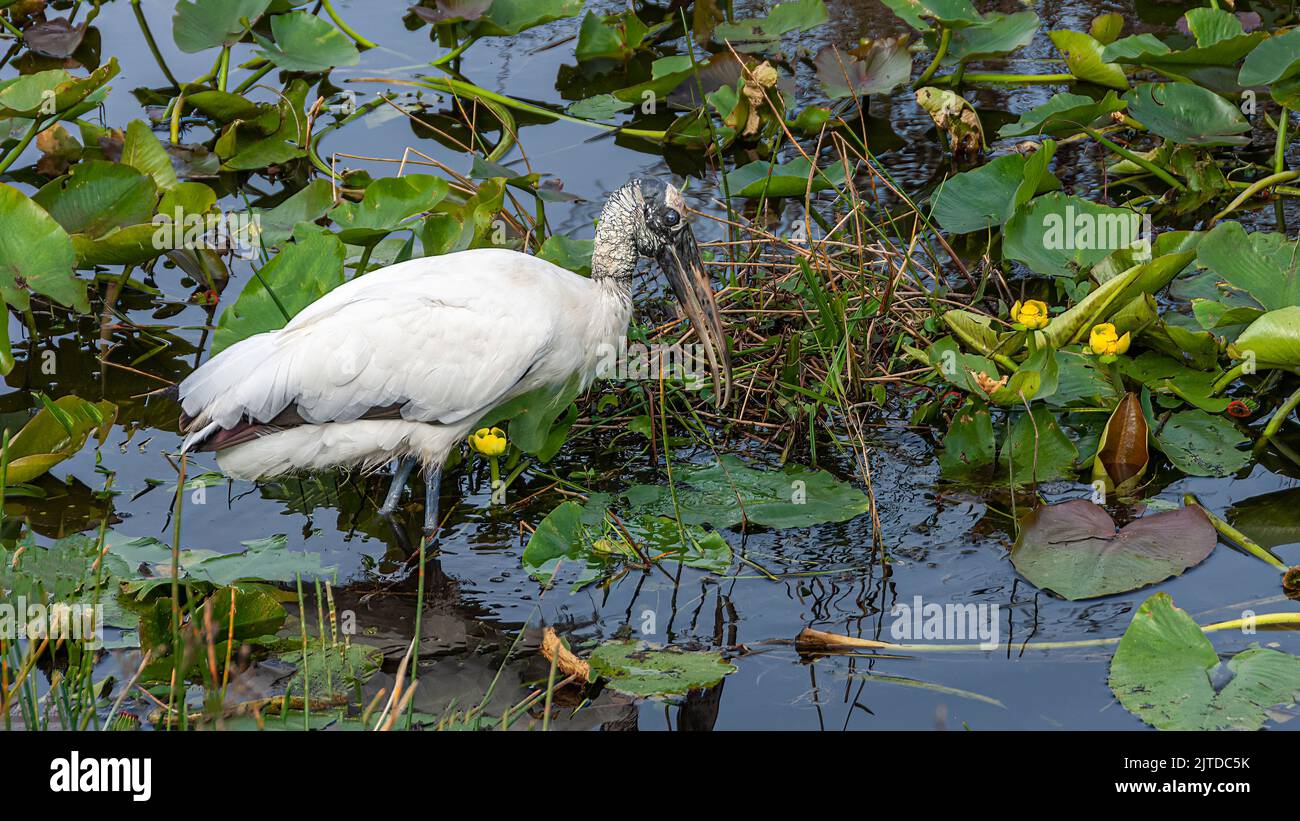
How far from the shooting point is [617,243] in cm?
468

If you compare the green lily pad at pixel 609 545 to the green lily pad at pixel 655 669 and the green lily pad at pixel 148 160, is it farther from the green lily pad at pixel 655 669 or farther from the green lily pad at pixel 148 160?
the green lily pad at pixel 148 160

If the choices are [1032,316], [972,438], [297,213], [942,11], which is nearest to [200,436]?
[297,213]

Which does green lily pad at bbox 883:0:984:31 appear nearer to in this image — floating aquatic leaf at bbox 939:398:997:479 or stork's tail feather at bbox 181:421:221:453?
floating aquatic leaf at bbox 939:398:997:479

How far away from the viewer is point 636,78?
314 inches

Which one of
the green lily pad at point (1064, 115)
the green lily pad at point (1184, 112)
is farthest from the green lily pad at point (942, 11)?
the green lily pad at point (1184, 112)

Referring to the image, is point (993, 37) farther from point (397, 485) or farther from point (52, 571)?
point (52, 571)

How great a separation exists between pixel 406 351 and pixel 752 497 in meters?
1.29

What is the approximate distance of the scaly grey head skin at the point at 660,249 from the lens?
4590 mm

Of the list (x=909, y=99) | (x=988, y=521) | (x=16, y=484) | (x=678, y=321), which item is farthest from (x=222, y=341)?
(x=909, y=99)

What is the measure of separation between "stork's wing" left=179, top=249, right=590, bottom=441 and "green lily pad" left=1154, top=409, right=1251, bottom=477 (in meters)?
2.17

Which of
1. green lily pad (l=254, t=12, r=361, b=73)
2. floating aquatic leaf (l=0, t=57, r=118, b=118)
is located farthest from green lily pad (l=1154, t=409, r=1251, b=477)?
floating aquatic leaf (l=0, t=57, r=118, b=118)

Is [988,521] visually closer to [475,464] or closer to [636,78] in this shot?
[475,464]

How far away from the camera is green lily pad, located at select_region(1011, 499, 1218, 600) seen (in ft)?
13.2

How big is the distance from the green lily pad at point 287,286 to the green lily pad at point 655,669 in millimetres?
1808
